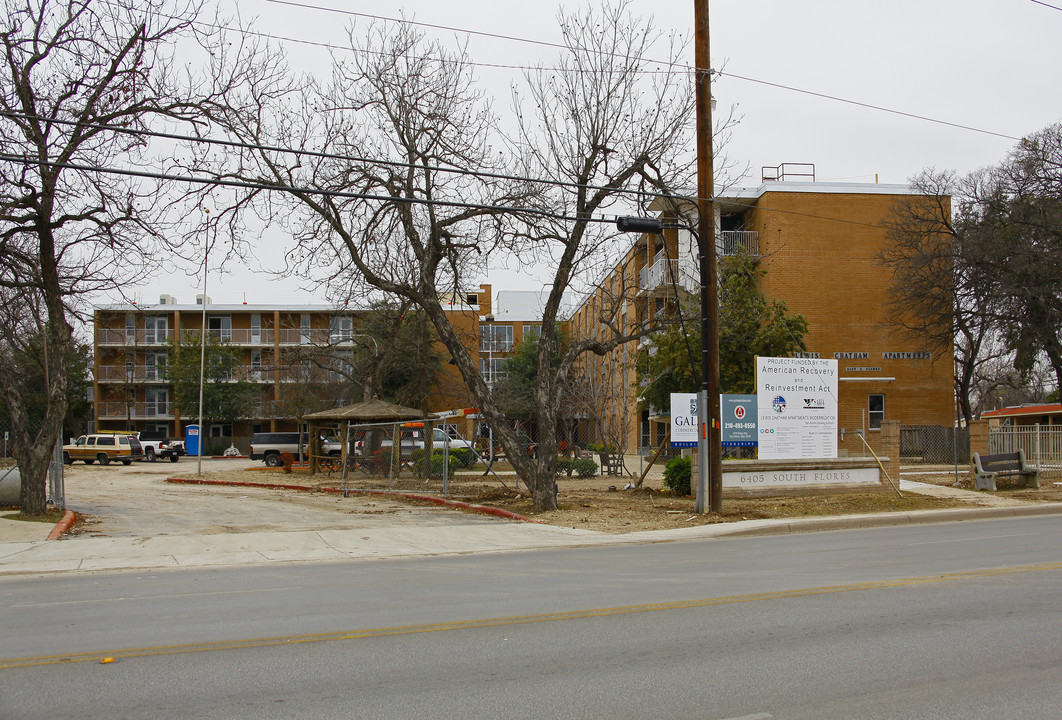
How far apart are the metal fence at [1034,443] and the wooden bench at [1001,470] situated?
3002 mm

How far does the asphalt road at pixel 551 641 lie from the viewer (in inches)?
219

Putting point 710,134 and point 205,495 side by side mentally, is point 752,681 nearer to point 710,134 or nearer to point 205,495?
point 710,134

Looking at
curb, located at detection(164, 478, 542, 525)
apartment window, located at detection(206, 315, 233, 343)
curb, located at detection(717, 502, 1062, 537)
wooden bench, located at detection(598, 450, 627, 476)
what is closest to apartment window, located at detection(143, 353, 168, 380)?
apartment window, located at detection(206, 315, 233, 343)

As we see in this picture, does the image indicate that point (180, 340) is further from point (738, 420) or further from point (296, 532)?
point (738, 420)

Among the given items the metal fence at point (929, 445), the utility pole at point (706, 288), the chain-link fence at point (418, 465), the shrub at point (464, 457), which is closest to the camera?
the utility pole at point (706, 288)

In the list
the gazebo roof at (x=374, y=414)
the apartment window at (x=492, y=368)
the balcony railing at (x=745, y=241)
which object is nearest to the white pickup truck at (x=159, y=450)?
the apartment window at (x=492, y=368)

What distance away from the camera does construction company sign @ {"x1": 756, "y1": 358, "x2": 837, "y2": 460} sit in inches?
786

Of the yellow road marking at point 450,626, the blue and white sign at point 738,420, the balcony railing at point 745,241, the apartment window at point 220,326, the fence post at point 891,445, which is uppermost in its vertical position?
the balcony railing at point 745,241

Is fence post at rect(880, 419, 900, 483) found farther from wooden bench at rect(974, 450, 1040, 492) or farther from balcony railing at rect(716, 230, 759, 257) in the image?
balcony railing at rect(716, 230, 759, 257)

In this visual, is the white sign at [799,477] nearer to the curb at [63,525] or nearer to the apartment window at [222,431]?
the curb at [63,525]

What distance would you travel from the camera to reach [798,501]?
2000 cm

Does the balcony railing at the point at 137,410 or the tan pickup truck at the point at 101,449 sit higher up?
the balcony railing at the point at 137,410

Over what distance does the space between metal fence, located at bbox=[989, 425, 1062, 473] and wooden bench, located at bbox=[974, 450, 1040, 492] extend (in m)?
3.00

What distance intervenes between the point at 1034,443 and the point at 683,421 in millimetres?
15689
